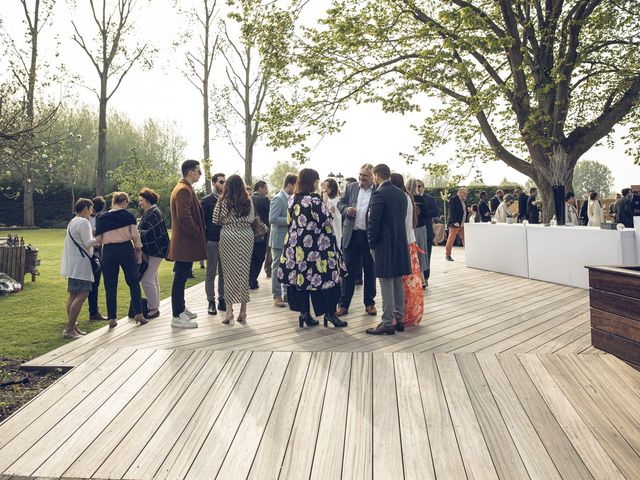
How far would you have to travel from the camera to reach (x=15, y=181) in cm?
3438

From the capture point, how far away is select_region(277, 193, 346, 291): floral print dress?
5.77 m

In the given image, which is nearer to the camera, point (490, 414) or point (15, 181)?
point (490, 414)

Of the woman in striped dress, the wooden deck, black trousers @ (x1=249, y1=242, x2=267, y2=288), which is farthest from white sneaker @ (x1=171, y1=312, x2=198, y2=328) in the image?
black trousers @ (x1=249, y1=242, x2=267, y2=288)

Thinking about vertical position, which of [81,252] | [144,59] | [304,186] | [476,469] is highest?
[144,59]

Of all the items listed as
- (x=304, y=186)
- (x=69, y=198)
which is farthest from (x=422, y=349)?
(x=69, y=198)

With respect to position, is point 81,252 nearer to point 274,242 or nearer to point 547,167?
point 274,242

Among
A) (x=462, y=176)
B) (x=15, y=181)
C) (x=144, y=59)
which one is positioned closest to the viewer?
(x=462, y=176)

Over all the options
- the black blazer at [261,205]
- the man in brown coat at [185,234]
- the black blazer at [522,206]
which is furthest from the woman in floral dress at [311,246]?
the black blazer at [522,206]

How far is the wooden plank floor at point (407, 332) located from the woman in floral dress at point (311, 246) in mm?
499

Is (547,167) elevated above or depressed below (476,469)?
above

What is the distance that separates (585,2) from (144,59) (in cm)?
1854

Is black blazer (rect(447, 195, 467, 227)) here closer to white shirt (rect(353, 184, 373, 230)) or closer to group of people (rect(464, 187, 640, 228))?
group of people (rect(464, 187, 640, 228))

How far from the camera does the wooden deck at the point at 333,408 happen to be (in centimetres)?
293

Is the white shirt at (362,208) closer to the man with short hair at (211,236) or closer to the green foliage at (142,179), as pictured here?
the man with short hair at (211,236)
